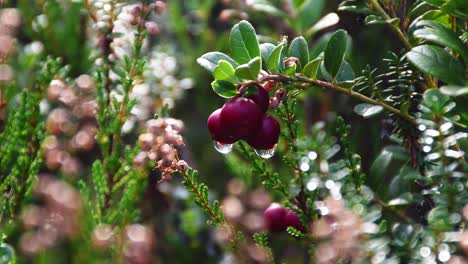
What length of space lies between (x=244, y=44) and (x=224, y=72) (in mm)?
76

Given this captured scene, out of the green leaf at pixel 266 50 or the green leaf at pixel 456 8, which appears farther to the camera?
the green leaf at pixel 266 50

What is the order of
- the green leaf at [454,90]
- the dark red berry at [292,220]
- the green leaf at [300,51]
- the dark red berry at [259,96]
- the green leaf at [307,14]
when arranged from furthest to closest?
1. the green leaf at [307,14]
2. the dark red berry at [292,220]
3. the green leaf at [300,51]
4. the dark red berry at [259,96]
5. the green leaf at [454,90]

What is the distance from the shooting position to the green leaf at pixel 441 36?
84 centimetres

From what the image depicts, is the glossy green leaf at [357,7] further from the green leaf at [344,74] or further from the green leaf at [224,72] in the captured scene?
the green leaf at [224,72]

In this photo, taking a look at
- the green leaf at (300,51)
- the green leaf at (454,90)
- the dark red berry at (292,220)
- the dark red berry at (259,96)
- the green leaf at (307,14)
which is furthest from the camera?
the green leaf at (307,14)

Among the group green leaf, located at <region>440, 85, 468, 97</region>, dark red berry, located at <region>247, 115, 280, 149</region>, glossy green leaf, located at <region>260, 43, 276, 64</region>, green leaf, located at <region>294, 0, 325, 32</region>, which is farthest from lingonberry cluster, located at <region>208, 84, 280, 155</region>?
green leaf, located at <region>294, 0, 325, 32</region>

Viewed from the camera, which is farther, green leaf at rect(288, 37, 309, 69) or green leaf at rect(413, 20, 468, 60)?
green leaf at rect(288, 37, 309, 69)

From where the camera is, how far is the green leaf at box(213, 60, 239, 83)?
854 millimetres

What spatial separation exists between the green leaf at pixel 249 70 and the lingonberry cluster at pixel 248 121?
2 cm

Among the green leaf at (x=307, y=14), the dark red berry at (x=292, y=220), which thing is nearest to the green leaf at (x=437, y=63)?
the dark red berry at (x=292, y=220)

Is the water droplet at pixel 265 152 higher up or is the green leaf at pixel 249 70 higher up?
the green leaf at pixel 249 70

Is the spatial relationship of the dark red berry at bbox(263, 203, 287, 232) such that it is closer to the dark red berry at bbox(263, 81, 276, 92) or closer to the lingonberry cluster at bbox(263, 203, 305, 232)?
the lingonberry cluster at bbox(263, 203, 305, 232)

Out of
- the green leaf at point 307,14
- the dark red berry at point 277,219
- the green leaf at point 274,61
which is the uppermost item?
the green leaf at point 274,61

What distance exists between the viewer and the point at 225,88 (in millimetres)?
894
